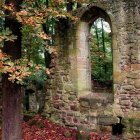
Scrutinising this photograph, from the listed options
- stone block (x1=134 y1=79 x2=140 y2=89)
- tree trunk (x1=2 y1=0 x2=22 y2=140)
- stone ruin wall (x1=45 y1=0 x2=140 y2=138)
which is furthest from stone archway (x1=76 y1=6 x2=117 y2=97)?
tree trunk (x1=2 y1=0 x2=22 y2=140)

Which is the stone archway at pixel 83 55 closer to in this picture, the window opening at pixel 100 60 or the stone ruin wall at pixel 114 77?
the stone ruin wall at pixel 114 77

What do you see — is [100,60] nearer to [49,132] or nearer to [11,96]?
[49,132]

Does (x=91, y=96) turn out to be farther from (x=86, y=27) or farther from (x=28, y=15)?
(x=28, y=15)

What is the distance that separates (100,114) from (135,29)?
2.64 m

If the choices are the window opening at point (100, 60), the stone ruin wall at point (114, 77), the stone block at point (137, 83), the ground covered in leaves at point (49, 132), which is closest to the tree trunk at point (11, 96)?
the ground covered in leaves at point (49, 132)

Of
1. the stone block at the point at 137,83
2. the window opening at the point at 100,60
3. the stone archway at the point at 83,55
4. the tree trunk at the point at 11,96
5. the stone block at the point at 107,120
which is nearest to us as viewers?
the tree trunk at the point at 11,96

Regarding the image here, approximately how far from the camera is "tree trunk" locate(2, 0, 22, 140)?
7016 millimetres

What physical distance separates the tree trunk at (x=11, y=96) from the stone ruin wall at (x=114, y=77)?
2600mm

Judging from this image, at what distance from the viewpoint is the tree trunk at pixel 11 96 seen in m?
7.02

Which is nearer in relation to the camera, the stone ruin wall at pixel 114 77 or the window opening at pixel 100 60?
the stone ruin wall at pixel 114 77

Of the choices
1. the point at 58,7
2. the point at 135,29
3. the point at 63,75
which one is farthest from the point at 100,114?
the point at 58,7

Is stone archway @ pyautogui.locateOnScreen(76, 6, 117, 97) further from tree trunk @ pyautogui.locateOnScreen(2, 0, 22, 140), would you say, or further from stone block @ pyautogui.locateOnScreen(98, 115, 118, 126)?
tree trunk @ pyautogui.locateOnScreen(2, 0, 22, 140)

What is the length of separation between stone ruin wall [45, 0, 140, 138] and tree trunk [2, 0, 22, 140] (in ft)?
8.53

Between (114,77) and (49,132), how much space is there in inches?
104
